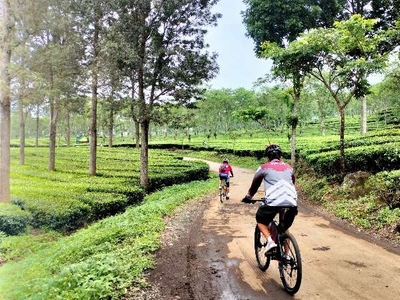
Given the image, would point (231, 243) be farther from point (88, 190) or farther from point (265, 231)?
point (88, 190)

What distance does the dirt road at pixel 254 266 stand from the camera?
5.14 meters

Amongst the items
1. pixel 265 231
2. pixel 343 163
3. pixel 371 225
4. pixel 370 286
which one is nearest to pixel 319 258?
pixel 370 286

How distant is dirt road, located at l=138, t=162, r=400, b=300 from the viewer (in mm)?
5137

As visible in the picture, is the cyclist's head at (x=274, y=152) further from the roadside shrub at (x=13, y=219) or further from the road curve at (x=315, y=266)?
the roadside shrub at (x=13, y=219)

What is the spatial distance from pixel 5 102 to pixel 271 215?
468 inches

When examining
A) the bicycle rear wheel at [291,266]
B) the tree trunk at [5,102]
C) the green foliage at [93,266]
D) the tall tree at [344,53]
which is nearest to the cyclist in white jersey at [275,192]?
the bicycle rear wheel at [291,266]

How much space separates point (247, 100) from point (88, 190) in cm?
5704

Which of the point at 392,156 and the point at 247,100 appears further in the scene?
the point at 247,100

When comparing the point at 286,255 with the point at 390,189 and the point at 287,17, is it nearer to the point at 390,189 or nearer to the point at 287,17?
the point at 390,189

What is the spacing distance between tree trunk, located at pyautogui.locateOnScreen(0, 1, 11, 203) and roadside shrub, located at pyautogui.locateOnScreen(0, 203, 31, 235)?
1.37 metres

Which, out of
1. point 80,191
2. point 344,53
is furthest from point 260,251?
point 80,191

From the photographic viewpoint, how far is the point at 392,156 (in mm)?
11492

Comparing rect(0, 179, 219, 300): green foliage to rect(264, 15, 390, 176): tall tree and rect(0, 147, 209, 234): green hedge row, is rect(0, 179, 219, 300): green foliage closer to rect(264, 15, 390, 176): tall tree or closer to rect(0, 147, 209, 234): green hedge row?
rect(0, 147, 209, 234): green hedge row

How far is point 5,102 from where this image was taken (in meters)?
13.0
